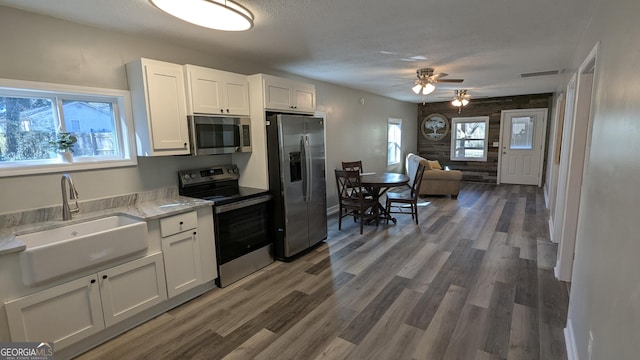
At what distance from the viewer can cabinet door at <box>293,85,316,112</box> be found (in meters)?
3.67

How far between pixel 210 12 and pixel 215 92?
1257 mm

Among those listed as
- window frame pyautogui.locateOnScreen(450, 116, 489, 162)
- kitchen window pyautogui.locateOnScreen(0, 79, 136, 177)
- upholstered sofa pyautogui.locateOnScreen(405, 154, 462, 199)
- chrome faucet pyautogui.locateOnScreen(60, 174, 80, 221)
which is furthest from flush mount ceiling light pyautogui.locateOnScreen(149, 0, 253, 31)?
window frame pyautogui.locateOnScreen(450, 116, 489, 162)

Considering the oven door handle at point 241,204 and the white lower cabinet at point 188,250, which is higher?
the oven door handle at point 241,204

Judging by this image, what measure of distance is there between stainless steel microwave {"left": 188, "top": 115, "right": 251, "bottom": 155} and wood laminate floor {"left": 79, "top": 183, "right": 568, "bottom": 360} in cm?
136

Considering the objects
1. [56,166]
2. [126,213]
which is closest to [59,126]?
[56,166]

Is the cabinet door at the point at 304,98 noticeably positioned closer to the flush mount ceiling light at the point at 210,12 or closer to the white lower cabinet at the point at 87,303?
the flush mount ceiling light at the point at 210,12

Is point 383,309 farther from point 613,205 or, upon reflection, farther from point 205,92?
point 205,92

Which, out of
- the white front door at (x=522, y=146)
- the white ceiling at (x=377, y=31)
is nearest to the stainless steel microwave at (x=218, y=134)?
the white ceiling at (x=377, y=31)

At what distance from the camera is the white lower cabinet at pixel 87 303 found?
6.01 feet

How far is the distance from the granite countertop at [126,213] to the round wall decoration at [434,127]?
25.9 ft

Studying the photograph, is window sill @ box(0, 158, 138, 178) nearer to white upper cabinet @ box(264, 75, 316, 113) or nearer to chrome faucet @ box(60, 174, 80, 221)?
chrome faucet @ box(60, 174, 80, 221)

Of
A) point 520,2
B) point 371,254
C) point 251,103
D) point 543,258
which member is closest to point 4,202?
point 251,103

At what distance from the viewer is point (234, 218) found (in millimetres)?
3021

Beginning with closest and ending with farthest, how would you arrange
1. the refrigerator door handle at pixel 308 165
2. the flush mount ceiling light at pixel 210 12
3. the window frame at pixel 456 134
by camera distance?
the flush mount ceiling light at pixel 210 12
the refrigerator door handle at pixel 308 165
the window frame at pixel 456 134
